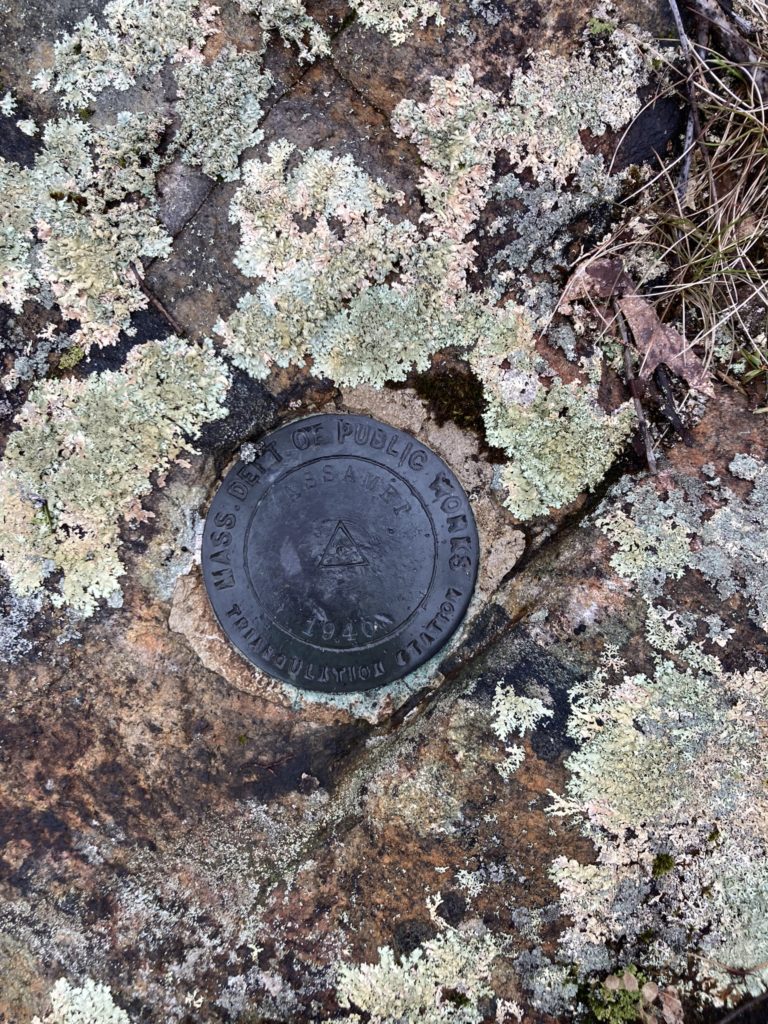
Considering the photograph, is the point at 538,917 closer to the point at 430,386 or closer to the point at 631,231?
the point at 430,386

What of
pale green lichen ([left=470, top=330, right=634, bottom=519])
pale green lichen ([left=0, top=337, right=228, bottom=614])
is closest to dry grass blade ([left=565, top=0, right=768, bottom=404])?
pale green lichen ([left=470, top=330, right=634, bottom=519])

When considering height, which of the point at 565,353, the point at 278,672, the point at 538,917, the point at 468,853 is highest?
the point at 565,353

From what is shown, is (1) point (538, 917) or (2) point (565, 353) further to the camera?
(2) point (565, 353)

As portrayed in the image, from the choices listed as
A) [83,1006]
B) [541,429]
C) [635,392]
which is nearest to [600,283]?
[635,392]

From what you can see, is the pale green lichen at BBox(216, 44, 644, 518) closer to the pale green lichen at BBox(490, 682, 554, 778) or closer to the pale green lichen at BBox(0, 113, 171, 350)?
Result: the pale green lichen at BBox(0, 113, 171, 350)

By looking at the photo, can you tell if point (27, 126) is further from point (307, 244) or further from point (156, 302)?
point (307, 244)

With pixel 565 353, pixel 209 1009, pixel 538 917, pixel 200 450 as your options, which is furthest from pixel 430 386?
pixel 209 1009
